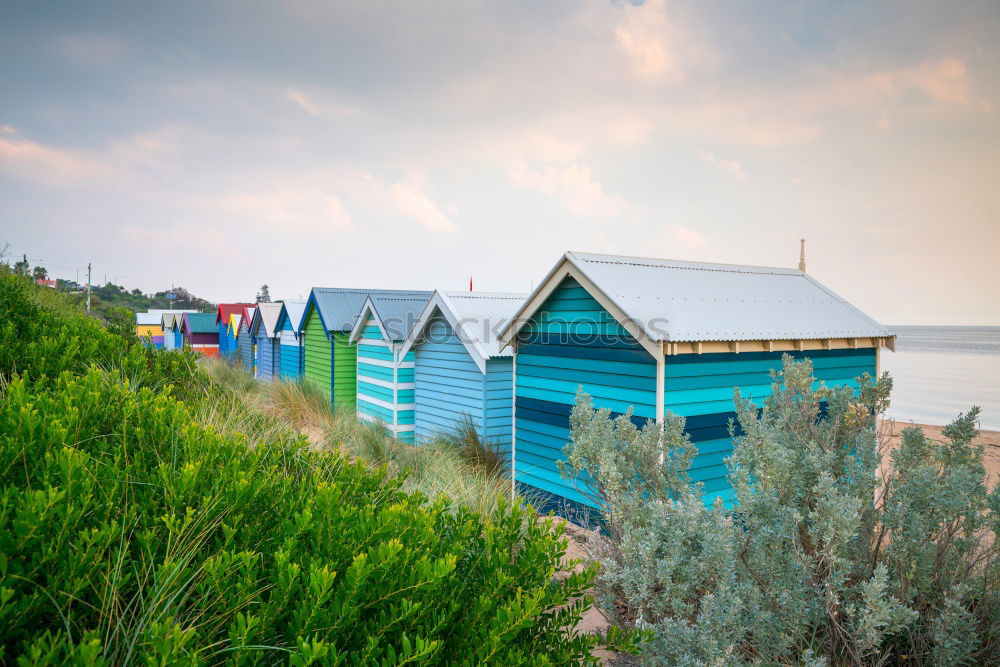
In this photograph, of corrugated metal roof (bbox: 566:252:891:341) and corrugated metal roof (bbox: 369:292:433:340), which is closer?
corrugated metal roof (bbox: 566:252:891:341)

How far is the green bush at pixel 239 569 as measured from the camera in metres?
2.02

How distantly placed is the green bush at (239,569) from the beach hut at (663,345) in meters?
4.88

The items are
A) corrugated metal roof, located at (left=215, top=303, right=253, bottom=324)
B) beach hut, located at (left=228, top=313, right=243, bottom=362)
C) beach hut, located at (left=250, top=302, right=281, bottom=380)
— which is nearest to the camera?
beach hut, located at (left=250, top=302, right=281, bottom=380)

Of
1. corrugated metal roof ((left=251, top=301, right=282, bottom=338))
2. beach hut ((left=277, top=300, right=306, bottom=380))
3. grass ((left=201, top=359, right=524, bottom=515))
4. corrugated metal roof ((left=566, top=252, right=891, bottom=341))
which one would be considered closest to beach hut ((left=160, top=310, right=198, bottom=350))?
corrugated metal roof ((left=251, top=301, right=282, bottom=338))

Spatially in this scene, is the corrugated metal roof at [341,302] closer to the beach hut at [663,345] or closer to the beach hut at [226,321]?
the beach hut at [663,345]

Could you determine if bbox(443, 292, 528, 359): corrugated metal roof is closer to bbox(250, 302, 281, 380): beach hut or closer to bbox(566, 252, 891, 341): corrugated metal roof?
bbox(566, 252, 891, 341): corrugated metal roof

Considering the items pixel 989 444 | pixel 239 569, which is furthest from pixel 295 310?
pixel 989 444

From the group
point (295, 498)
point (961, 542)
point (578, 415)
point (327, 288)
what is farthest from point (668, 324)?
point (327, 288)

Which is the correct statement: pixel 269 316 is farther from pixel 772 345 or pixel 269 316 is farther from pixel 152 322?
pixel 152 322

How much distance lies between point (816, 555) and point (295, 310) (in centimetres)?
2060

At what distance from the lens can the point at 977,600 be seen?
3842mm

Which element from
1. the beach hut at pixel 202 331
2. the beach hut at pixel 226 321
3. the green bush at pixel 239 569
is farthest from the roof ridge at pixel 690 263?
the beach hut at pixel 202 331

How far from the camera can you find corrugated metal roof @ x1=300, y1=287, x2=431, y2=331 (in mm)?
17922

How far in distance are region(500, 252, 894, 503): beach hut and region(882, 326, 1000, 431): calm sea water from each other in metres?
2.52
